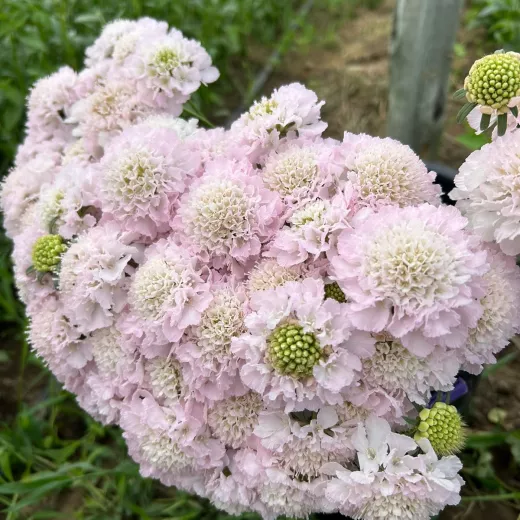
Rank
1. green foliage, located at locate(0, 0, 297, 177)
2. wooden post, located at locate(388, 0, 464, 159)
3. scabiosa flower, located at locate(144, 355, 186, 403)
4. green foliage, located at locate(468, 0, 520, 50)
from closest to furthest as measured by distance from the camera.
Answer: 1. scabiosa flower, located at locate(144, 355, 186, 403)
2. wooden post, located at locate(388, 0, 464, 159)
3. green foliage, located at locate(0, 0, 297, 177)
4. green foliage, located at locate(468, 0, 520, 50)

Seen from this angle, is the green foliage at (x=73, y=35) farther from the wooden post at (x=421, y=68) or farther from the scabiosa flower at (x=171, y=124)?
the wooden post at (x=421, y=68)

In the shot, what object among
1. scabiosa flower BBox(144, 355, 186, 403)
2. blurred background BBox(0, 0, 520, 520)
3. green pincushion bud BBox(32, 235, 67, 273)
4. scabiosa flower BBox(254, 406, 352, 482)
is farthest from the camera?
blurred background BBox(0, 0, 520, 520)

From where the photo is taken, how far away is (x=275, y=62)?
304 centimetres

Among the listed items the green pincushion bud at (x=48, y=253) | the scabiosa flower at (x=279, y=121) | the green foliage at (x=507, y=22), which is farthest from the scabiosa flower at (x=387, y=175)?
the green foliage at (x=507, y=22)

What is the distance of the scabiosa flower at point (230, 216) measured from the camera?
1.02m

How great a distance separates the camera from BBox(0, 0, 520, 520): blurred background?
1.51 meters

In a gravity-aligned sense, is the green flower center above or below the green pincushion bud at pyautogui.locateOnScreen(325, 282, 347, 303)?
above

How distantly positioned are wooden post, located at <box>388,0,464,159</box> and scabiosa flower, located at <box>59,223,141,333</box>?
51.9 inches

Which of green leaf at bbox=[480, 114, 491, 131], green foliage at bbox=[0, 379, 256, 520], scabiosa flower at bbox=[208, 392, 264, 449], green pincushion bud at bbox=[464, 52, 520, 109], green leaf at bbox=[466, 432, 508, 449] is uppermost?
green pincushion bud at bbox=[464, 52, 520, 109]

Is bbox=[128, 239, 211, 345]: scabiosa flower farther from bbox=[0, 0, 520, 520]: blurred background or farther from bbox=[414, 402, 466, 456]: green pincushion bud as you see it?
Answer: bbox=[0, 0, 520, 520]: blurred background

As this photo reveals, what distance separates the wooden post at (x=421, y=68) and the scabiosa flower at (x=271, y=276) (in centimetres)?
126

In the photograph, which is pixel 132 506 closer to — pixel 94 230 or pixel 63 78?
pixel 94 230

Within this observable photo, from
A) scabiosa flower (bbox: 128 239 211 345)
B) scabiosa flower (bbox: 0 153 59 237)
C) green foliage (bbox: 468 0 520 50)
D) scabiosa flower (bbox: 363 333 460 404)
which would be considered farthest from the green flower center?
green foliage (bbox: 468 0 520 50)

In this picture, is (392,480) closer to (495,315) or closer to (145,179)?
(495,315)
